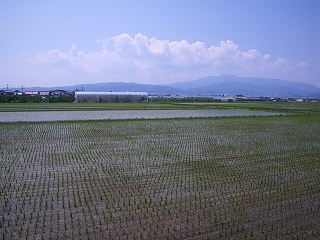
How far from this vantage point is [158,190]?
23.4ft

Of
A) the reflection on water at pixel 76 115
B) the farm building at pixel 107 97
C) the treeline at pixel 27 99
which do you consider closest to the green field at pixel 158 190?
the reflection on water at pixel 76 115

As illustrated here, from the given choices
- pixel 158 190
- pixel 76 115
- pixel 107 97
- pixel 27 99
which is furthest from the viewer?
pixel 107 97

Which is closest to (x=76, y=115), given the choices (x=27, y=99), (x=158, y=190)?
(x=158, y=190)

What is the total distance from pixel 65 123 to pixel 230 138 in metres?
11.7

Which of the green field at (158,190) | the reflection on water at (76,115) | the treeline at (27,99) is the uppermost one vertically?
the treeline at (27,99)

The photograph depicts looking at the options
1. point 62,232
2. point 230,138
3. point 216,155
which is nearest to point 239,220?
point 62,232

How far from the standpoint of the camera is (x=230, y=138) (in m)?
15.6

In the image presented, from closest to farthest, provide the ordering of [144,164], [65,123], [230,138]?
[144,164] < [230,138] < [65,123]

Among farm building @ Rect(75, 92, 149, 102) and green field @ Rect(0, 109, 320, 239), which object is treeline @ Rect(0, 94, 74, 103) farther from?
green field @ Rect(0, 109, 320, 239)

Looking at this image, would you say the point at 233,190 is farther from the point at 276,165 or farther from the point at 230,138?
the point at 230,138

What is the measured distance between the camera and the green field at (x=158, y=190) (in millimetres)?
5164

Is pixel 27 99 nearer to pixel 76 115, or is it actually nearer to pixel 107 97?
pixel 107 97

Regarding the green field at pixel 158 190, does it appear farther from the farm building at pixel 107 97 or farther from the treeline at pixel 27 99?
the farm building at pixel 107 97

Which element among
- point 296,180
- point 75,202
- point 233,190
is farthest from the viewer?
point 296,180
